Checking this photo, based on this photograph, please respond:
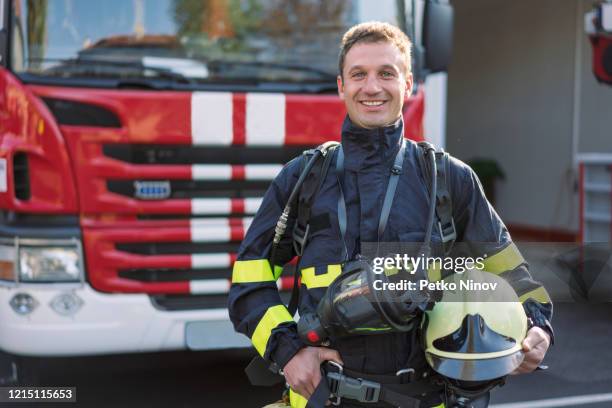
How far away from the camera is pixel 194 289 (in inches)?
156

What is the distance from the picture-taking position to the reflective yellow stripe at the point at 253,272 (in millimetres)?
1956

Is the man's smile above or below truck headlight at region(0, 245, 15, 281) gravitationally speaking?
above

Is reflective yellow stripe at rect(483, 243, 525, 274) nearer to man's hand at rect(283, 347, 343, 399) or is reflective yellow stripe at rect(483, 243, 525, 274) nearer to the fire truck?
man's hand at rect(283, 347, 343, 399)

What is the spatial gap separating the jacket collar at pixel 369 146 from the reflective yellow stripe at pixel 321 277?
0.25m

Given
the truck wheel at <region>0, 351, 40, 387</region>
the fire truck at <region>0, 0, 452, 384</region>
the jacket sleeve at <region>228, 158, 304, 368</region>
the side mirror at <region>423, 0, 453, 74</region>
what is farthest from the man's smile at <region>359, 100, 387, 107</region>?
the truck wheel at <region>0, 351, 40, 387</region>

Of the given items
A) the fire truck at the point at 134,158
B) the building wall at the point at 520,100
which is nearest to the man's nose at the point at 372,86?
the fire truck at the point at 134,158

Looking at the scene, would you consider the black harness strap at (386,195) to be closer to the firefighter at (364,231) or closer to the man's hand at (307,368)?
the firefighter at (364,231)

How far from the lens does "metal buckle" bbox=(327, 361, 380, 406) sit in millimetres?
1812

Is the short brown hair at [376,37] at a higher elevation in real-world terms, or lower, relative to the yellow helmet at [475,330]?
higher

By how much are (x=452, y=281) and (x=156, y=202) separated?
236cm

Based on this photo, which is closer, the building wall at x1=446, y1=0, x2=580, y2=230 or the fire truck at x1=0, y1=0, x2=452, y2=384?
the fire truck at x1=0, y1=0, x2=452, y2=384

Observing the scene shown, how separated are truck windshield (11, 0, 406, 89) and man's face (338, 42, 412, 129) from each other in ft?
6.95

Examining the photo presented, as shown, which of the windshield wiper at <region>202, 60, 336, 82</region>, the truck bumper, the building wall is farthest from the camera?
the building wall

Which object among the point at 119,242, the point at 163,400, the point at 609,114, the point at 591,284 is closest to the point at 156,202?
the point at 119,242
